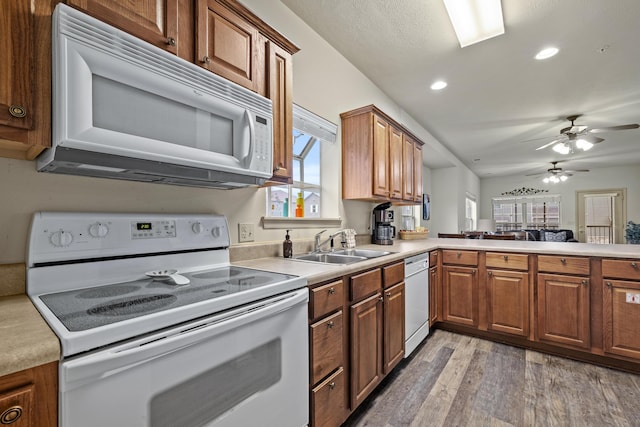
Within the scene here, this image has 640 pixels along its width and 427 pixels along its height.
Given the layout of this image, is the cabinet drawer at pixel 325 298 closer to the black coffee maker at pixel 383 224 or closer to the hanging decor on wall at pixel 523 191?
the black coffee maker at pixel 383 224

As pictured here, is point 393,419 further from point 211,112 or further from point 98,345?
point 211,112

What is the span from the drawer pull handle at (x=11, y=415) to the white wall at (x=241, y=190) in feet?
2.17

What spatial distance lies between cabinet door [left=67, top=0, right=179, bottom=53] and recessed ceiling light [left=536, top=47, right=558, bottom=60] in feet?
9.85

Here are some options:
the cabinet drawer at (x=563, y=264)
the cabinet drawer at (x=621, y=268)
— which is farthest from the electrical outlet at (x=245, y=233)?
the cabinet drawer at (x=621, y=268)

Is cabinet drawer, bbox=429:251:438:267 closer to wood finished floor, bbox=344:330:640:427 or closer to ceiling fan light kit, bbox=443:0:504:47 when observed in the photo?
wood finished floor, bbox=344:330:640:427

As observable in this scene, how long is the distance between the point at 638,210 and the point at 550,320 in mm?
8027

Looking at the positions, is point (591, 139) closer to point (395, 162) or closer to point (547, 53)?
point (547, 53)

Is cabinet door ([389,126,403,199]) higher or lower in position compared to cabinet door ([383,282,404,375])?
higher

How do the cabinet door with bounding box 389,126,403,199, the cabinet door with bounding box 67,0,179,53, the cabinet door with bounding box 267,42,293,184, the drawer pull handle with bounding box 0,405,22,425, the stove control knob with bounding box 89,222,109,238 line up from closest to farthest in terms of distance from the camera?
the drawer pull handle with bounding box 0,405,22,425 → the cabinet door with bounding box 67,0,179,53 → the stove control knob with bounding box 89,222,109,238 → the cabinet door with bounding box 267,42,293,184 → the cabinet door with bounding box 389,126,403,199

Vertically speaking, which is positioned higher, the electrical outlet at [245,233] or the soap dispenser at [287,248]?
the electrical outlet at [245,233]

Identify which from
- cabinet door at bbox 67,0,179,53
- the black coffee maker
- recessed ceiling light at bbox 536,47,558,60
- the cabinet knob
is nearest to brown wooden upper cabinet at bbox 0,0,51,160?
the cabinet knob

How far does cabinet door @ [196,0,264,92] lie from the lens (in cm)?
121

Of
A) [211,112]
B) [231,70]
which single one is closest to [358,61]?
[231,70]

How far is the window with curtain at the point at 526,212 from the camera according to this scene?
8578 millimetres
